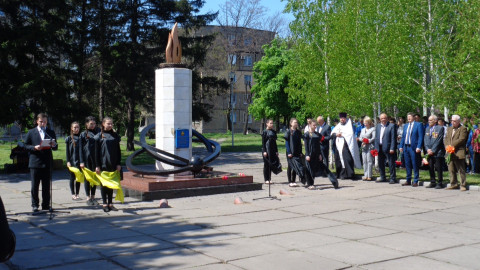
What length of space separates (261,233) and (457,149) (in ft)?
25.1

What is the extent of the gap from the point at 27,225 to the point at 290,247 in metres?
4.74

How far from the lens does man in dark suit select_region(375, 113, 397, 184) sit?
15.3 meters

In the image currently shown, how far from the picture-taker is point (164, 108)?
15.4m

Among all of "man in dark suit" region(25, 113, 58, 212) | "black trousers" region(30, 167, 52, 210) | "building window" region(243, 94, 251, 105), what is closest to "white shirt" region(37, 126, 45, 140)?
"man in dark suit" region(25, 113, 58, 212)

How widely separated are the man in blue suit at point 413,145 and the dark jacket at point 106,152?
27.1ft

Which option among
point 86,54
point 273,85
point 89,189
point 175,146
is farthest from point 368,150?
point 273,85

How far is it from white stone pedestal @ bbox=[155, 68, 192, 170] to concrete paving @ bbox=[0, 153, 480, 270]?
2.96m

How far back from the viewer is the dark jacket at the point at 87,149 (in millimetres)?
11094

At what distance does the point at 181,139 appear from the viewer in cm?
1530

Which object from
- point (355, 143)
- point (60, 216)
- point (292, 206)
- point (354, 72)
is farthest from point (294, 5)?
point (60, 216)

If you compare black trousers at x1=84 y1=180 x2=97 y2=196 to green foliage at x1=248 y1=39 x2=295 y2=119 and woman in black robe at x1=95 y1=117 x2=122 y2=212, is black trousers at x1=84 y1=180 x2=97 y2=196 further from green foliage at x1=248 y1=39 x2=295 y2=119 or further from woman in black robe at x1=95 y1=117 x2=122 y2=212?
green foliage at x1=248 y1=39 x2=295 y2=119

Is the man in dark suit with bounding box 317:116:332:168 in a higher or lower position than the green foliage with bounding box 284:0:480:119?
lower

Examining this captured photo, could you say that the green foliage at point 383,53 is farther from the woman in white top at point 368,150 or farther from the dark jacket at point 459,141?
the dark jacket at point 459,141

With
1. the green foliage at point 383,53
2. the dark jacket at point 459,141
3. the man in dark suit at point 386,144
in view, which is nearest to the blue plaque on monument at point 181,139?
the man in dark suit at point 386,144
